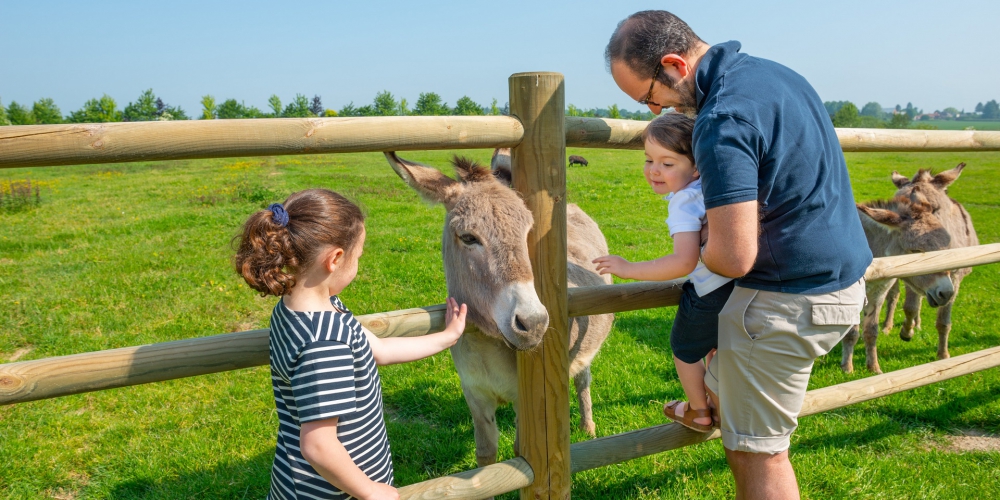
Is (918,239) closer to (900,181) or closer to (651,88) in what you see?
(900,181)

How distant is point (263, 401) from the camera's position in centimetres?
482

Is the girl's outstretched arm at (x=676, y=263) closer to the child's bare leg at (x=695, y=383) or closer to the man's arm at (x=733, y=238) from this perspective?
the man's arm at (x=733, y=238)

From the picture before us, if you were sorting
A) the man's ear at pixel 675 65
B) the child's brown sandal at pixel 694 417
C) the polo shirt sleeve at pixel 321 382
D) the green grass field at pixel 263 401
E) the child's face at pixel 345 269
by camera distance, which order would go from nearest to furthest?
the polo shirt sleeve at pixel 321 382, the child's face at pixel 345 269, the man's ear at pixel 675 65, the child's brown sandal at pixel 694 417, the green grass field at pixel 263 401

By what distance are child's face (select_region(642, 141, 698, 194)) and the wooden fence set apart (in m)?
0.39

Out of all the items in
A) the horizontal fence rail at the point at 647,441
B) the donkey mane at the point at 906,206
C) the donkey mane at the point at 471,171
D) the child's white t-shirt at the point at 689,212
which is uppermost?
the donkey mane at the point at 471,171

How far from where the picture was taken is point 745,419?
2.30 m

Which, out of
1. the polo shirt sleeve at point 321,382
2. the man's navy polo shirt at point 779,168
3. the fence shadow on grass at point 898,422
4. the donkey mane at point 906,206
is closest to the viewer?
the polo shirt sleeve at point 321,382

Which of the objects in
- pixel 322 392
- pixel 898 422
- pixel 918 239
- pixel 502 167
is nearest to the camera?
pixel 322 392

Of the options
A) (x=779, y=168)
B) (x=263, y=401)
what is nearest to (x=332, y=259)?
(x=779, y=168)

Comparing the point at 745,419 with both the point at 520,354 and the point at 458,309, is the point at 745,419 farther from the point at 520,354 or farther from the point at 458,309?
the point at 458,309

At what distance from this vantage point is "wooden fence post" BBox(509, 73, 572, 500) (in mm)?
2445

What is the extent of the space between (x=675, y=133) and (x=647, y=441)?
1553 millimetres

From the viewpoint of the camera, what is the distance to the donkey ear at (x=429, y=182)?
264 cm

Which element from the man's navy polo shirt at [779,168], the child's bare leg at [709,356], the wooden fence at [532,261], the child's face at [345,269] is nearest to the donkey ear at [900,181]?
the wooden fence at [532,261]
